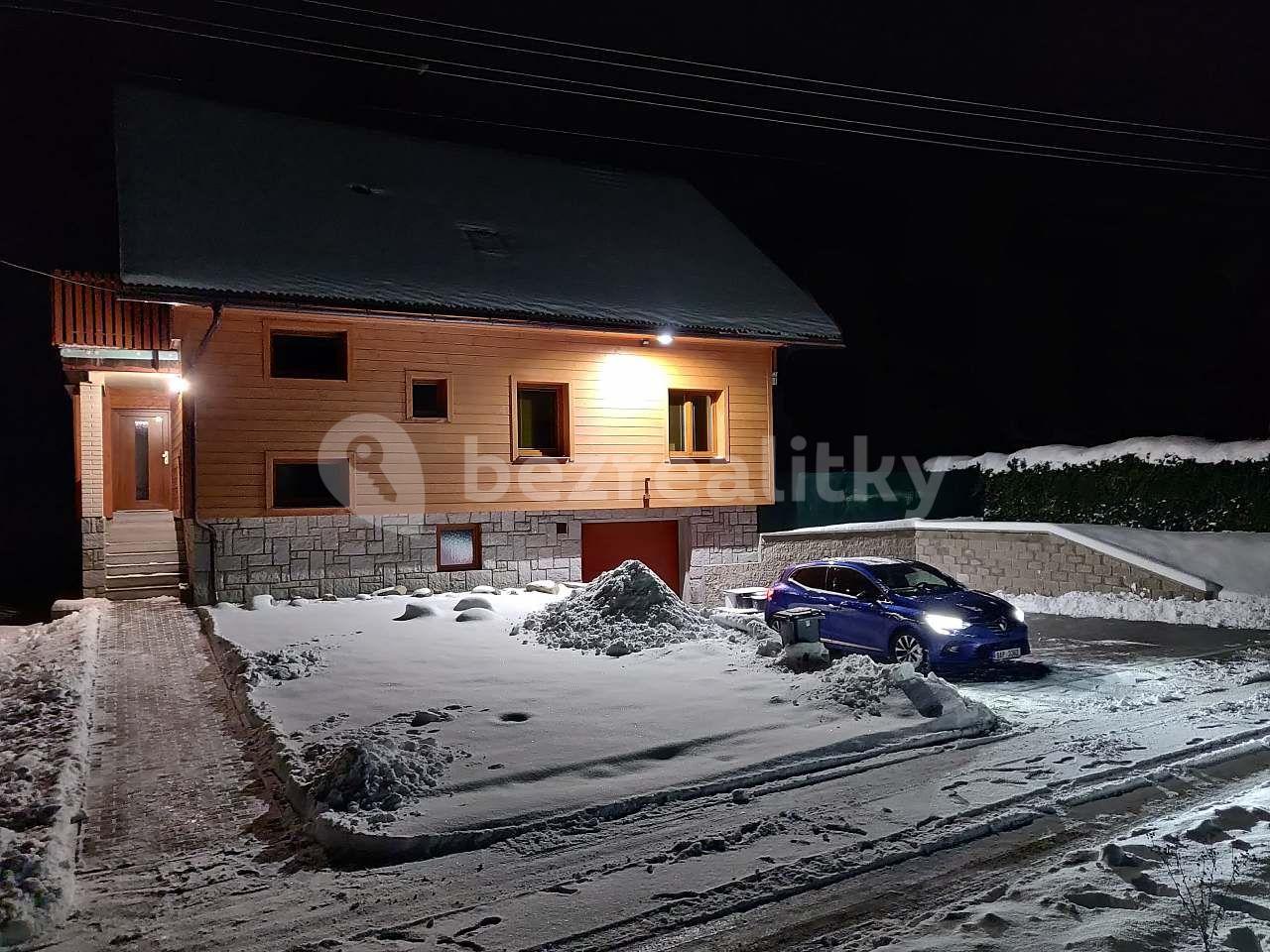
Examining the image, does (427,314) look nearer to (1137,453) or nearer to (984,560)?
(984,560)

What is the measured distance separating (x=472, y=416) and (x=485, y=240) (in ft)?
14.2

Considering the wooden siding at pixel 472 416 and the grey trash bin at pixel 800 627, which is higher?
the wooden siding at pixel 472 416

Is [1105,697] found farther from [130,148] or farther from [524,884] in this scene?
[130,148]

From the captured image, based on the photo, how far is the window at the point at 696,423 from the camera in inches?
816

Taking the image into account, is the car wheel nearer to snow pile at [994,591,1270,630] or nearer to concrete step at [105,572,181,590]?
snow pile at [994,591,1270,630]

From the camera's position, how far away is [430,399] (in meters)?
18.4

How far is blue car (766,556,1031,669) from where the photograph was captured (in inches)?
460

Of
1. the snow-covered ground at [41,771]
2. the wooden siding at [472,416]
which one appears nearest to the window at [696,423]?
the wooden siding at [472,416]

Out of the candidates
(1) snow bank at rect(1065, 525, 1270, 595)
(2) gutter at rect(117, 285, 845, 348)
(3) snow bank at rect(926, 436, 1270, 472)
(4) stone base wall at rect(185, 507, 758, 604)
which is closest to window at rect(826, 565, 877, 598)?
(4) stone base wall at rect(185, 507, 758, 604)

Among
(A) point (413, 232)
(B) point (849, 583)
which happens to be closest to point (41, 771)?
(B) point (849, 583)

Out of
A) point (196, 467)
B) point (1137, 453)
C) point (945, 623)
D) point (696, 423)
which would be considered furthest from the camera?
point (696, 423)

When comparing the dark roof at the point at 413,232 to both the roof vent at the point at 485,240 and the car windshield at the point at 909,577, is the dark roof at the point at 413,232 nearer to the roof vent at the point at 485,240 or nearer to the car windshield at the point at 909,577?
the roof vent at the point at 485,240

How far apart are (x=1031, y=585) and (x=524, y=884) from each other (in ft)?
55.5

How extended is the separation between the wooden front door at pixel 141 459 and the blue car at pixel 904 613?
18.4 metres
